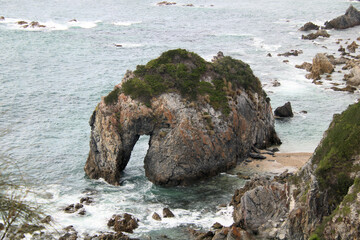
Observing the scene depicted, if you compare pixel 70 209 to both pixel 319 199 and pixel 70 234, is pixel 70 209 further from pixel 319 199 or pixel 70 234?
pixel 319 199

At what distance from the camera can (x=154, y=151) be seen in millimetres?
37500

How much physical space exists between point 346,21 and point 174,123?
246 feet

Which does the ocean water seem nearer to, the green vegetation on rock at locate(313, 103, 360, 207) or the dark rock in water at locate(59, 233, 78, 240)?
the dark rock in water at locate(59, 233, 78, 240)

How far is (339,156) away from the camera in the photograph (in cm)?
2531

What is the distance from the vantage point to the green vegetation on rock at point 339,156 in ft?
79.5

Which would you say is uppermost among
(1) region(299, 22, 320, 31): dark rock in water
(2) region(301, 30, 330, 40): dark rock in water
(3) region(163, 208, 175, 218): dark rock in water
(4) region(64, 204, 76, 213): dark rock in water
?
(1) region(299, 22, 320, 31): dark rock in water

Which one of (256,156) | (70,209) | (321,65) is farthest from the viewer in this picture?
(321,65)

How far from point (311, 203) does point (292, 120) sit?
92.7 ft

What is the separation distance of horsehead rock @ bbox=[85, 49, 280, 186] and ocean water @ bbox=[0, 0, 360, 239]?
138 centimetres

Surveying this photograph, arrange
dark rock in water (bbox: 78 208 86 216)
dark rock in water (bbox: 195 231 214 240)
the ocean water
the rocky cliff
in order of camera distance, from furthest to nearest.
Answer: the ocean water < dark rock in water (bbox: 78 208 86 216) < dark rock in water (bbox: 195 231 214 240) < the rocky cliff

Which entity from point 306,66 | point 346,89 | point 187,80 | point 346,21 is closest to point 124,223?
point 187,80

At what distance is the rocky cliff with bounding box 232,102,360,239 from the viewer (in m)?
22.2

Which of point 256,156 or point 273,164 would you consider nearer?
point 273,164

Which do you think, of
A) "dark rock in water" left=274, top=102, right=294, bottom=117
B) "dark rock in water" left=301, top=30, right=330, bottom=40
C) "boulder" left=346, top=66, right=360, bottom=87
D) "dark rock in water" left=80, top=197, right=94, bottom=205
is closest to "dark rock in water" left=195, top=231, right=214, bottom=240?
"dark rock in water" left=80, top=197, right=94, bottom=205
